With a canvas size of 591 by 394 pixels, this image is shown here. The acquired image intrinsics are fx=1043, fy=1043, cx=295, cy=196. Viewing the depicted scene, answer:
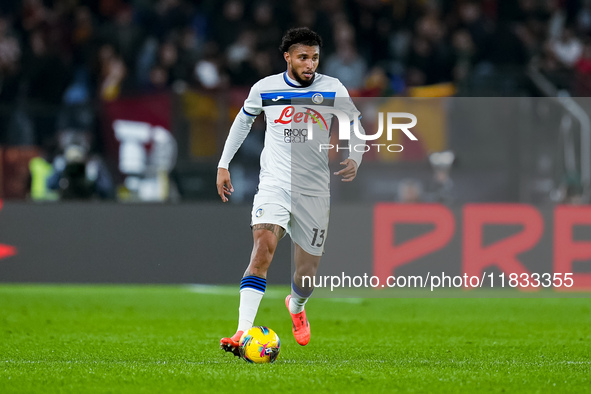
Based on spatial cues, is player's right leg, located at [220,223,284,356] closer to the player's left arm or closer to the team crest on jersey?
the player's left arm

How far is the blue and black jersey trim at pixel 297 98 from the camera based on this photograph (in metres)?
6.51

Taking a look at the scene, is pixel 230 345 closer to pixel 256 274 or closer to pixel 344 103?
pixel 256 274

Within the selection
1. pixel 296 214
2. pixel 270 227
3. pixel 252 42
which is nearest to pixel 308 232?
pixel 296 214

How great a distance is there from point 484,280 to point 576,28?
5859 mm

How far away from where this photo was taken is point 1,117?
43.7 ft

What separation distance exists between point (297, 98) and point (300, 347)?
1740mm

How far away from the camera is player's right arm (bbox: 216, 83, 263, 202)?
21.3 ft

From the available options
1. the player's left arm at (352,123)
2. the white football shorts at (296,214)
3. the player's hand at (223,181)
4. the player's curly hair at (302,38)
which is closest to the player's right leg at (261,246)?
the white football shorts at (296,214)

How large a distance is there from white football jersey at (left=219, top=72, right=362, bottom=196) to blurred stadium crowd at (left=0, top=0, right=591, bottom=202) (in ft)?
23.9

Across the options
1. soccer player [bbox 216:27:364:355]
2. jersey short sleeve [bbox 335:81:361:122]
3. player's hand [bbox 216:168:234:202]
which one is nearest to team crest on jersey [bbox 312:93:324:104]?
soccer player [bbox 216:27:364:355]

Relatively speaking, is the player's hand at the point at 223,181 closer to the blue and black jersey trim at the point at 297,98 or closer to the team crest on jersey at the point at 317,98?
the blue and black jersey trim at the point at 297,98

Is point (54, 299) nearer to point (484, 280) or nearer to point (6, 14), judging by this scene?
point (484, 280)

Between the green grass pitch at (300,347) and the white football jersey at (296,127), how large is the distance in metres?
1.12

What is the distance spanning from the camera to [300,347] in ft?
23.3
